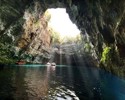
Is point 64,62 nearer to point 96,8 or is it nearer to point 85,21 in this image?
point 85,21

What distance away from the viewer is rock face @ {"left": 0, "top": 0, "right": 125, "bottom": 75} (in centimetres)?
4370

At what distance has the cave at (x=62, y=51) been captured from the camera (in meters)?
29.7

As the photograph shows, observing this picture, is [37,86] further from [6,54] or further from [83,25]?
[6,54]

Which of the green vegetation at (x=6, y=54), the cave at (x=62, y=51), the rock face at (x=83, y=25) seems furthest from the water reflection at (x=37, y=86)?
the green vegetation at (x=6, y=54)

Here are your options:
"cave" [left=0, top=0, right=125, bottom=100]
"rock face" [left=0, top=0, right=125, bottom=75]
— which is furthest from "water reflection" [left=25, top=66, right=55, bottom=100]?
"rock face" [left=0, top=0, right=125, bottom=75]

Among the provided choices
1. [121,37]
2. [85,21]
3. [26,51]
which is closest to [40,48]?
[26,51]

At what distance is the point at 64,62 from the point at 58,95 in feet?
279

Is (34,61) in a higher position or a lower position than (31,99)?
higher

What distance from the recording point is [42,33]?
329 ft

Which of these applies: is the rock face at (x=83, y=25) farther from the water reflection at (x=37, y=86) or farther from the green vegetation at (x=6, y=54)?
the water reflection at (x=37, y=86)

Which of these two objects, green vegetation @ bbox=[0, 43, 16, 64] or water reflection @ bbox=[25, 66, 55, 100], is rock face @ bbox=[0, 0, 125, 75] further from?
water reflection @ bbox=[25, 66, 55, 100]

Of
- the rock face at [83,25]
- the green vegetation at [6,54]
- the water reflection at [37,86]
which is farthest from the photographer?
the green vegetation at [6,54]

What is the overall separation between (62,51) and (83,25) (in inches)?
1888

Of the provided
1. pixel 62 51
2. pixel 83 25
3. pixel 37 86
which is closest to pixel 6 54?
pixel 83 25
